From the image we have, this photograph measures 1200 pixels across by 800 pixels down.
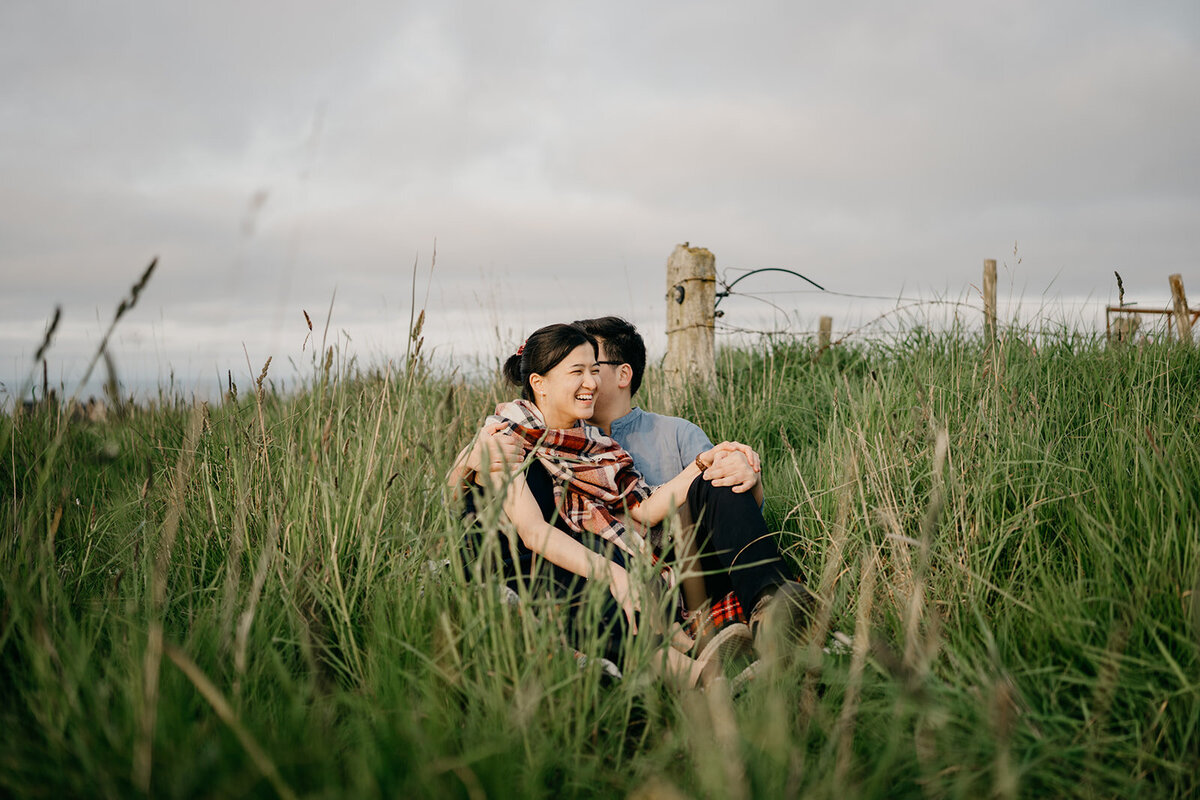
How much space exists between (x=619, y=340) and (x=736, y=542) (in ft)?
4.01

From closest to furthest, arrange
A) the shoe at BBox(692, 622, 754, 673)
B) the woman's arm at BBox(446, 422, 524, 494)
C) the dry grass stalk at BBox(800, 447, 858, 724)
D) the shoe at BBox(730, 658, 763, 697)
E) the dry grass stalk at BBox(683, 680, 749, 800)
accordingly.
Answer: the dry grass stalk at BBox(683, 680, 749, 800), the dry grass stalk at BBox(800, 447, 858, 724), the shoe at BBox(730, 658, 763, 697), the woman's arm at BBox(446, 422, 524, 494), the shoe at BBox(692, 622, 754, 673)

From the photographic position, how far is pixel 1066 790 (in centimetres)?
140

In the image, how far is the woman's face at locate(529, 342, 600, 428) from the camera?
2828 millimetres

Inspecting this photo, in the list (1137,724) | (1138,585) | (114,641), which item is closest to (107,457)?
(114,641)

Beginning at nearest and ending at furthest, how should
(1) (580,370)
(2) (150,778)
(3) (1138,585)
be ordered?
(2) (150,778) < (3) (1138,585) < (1) (580,370)

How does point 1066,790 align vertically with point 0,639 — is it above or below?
below

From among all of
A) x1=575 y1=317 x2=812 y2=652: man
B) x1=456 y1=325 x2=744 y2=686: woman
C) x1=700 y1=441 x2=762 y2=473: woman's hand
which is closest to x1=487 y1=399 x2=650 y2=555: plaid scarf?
x1=456 y1=325 x2=744 y2=686: woman

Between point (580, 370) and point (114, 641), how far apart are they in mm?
1743

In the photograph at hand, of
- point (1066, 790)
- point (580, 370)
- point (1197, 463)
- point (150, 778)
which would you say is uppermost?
point (580, 370)

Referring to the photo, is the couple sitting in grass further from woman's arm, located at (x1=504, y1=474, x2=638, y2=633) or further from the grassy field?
the grassy field

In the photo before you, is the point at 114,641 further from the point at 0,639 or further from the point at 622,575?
the point at 622,575

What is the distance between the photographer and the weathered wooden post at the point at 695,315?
194 inches

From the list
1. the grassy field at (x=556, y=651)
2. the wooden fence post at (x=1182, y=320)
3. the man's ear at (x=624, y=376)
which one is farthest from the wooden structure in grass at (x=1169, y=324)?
the man's ear at (x=624, y=376)

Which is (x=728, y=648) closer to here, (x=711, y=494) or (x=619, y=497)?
(x=711, y=494)
